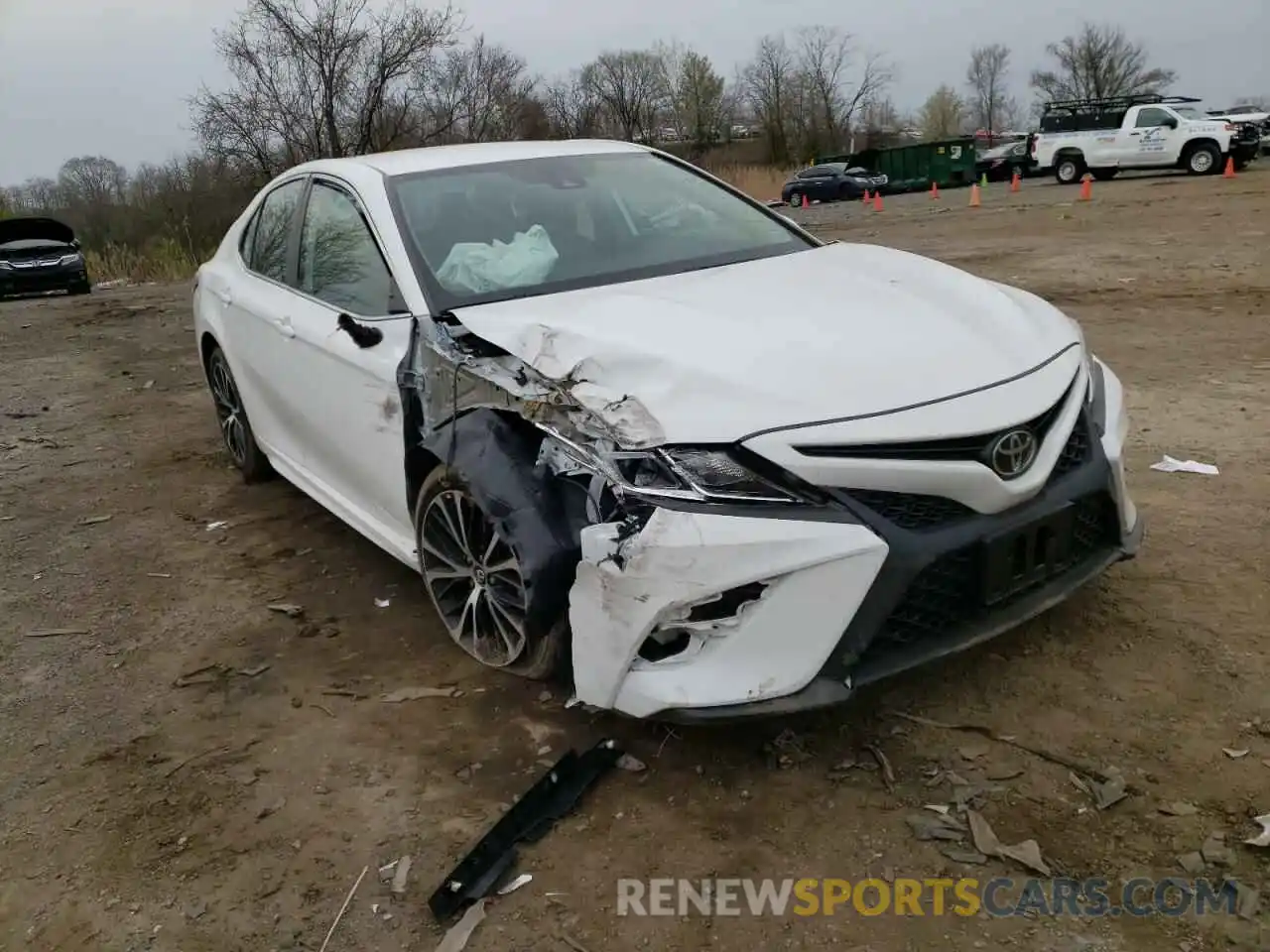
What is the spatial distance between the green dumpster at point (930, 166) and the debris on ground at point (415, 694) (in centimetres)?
3991

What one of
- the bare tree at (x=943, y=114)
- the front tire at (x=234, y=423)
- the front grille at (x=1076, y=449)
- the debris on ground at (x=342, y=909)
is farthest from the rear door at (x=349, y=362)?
the bare tree at (x=943, y=114)

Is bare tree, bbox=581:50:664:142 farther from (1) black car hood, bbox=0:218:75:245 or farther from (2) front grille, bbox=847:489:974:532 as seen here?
(2) front grille, bbox=847:489:974:532

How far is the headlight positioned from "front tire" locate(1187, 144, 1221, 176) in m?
28.5

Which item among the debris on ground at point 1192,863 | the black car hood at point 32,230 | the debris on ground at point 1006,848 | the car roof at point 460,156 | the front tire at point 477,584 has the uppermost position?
the black car hood at point 32,230

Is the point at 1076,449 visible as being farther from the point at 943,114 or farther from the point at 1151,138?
the point at 943,114

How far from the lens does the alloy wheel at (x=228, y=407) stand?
17.3ft

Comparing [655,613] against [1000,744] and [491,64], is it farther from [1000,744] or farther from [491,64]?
[491,64]

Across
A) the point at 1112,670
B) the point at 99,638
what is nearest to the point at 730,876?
the point at 1112,670

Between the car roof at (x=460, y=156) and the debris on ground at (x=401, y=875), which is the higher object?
the car roof at (x=460, y=156)

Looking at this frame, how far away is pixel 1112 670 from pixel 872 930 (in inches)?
51.6

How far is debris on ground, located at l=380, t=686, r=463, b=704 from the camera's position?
330 centimetres

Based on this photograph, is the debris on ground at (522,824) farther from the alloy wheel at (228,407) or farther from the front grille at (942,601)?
the alloy wheel at (228,407)

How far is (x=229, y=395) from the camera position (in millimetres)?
5375

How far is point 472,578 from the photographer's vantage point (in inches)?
126
